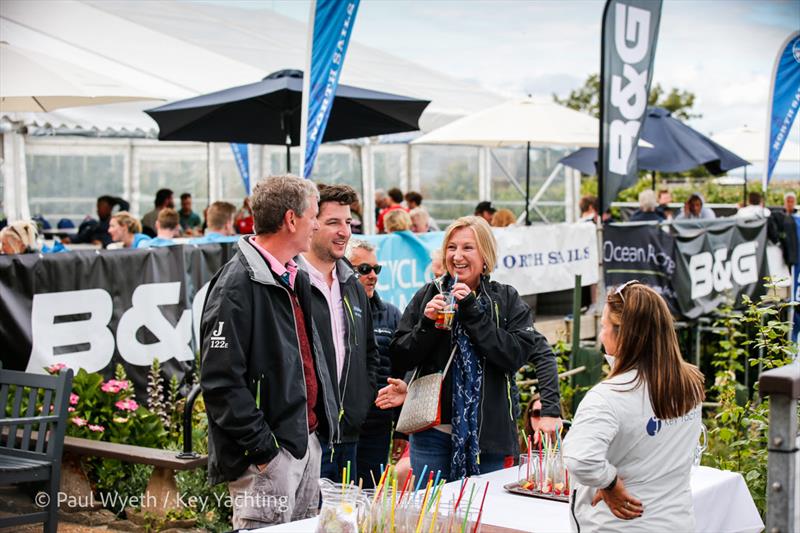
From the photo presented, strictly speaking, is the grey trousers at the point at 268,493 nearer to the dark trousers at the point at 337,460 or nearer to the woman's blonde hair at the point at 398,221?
the dark trousers at the point at 337,460

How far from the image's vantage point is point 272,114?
34.2 feet

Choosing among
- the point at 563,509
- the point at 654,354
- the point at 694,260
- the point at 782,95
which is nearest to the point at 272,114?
the point at 694,260

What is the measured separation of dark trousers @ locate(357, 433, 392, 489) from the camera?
5.50 metres

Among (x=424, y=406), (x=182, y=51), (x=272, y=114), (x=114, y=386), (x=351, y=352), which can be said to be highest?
(x=182, y=51)

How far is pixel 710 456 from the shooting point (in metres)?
6.82

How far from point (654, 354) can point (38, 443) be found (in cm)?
400

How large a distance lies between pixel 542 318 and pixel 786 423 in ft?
28.8

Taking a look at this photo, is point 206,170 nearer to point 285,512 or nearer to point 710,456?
point 710,456

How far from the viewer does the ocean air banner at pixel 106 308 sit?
6961mm

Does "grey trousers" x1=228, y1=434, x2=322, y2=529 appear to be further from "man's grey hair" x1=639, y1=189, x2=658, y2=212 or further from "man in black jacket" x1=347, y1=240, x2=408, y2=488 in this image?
"man's grey hair" x1=639, y1=189, x2=658, y2=212

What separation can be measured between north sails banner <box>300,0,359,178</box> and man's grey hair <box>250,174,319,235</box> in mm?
3677

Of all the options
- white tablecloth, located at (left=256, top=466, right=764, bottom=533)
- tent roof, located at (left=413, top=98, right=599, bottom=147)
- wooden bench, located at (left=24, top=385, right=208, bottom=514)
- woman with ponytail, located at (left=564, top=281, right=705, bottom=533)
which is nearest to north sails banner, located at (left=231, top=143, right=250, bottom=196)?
tent roof, located at (left=413, top=98, right=599, bottom=147)

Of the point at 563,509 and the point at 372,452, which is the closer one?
the point at 563,509

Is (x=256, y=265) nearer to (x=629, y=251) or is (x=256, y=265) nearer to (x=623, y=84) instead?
(x=623, y=84)
